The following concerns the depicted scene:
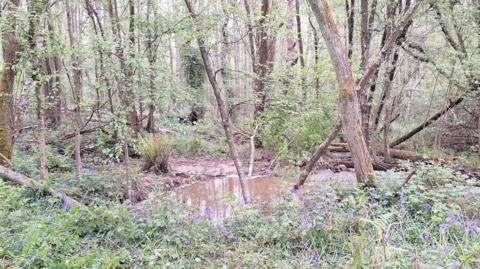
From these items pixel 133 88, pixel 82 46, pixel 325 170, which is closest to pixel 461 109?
pixel 325 170

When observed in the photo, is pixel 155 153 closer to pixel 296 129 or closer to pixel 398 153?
pixel 296 129

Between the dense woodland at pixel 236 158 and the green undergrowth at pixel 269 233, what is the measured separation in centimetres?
2

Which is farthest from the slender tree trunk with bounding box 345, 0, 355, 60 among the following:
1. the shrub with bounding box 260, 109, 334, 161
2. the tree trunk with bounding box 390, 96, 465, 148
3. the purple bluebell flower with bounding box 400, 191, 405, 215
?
the purple bluebell flower with bounding box 400, 191, 405, 215

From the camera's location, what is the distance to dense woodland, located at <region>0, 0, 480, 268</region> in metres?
3.45

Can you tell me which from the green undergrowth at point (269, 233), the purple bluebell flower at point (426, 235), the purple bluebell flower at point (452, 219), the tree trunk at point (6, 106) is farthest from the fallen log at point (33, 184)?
the purple bluebell flower at point (452, 219)

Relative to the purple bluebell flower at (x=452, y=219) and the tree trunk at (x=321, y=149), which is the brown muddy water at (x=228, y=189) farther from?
the purple bluebell flower at (x=452, y=219)

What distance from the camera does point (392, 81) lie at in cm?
862

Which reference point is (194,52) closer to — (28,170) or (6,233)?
(28,170)

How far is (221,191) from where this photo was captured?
7477mm

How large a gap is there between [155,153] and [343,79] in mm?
4815

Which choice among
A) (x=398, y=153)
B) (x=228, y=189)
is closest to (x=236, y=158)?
(x=228, y=189)

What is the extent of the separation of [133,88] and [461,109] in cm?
842

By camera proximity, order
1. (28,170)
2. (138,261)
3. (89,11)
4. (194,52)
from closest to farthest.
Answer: (138,261)
(28,170)
(89,11)
(194,52)

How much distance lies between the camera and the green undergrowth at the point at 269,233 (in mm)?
3082
